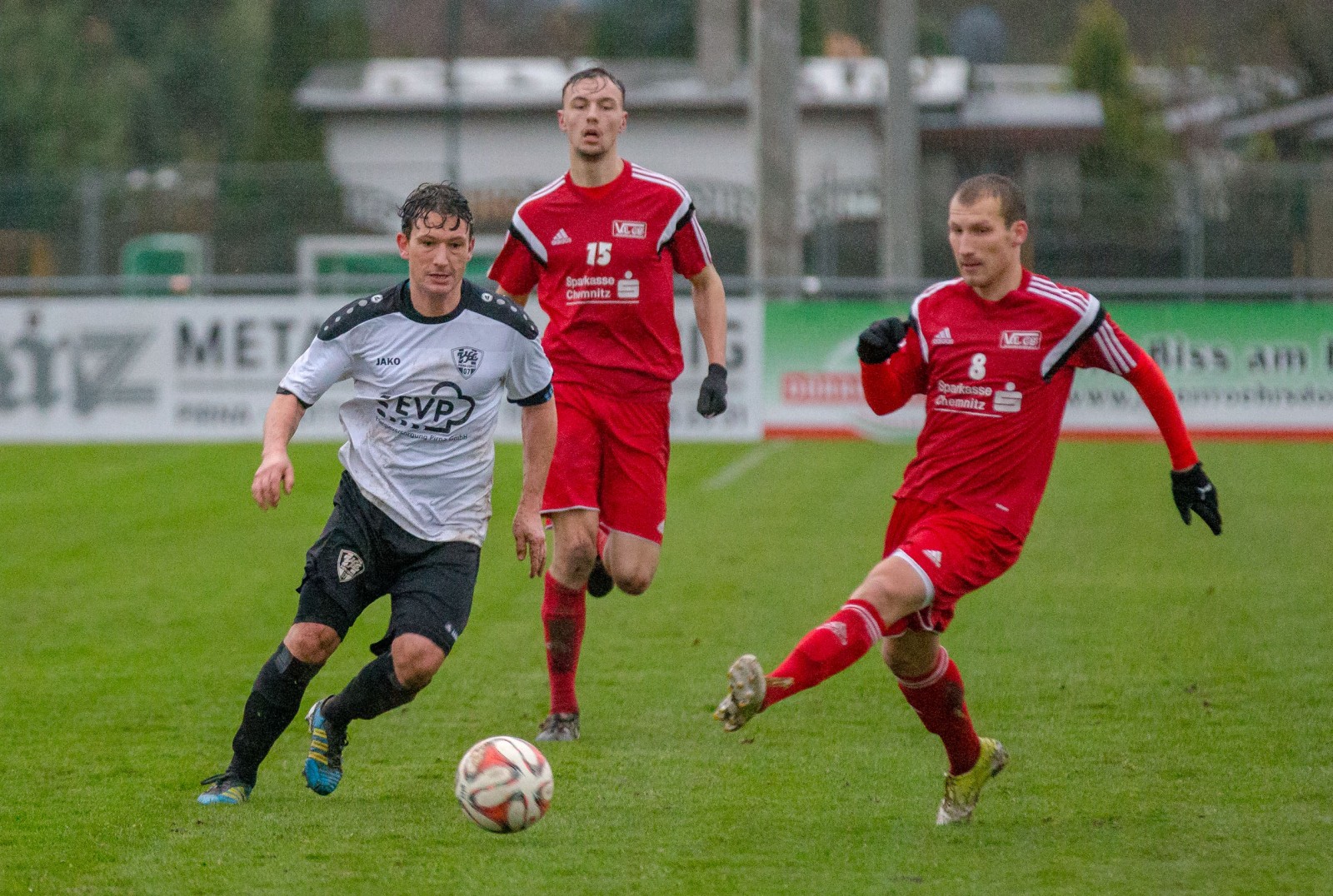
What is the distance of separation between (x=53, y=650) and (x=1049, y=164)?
32910mm

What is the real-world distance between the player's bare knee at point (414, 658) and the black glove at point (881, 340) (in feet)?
4.97

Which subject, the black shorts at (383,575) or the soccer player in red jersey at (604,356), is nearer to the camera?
the black shorts at (383,575)

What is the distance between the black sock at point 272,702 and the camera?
5.44 meters

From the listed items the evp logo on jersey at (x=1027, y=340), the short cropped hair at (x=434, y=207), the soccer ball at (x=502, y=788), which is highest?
the short cropped hair at (x=434, y=207)

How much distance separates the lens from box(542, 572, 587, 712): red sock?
656 cm

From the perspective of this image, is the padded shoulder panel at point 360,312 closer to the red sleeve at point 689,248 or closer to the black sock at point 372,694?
the black sock at point 372,694

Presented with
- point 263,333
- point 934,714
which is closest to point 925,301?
point 934,714

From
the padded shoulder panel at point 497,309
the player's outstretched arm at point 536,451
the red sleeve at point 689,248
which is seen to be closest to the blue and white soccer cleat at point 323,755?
the player's outstretched arm at point 536,451

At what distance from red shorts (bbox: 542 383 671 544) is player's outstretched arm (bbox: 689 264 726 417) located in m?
0.27

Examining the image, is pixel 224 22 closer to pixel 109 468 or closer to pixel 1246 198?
pixel 1246 198

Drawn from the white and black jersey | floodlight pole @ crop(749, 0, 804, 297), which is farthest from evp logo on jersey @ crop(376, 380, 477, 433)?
floodlight pole @ crop(749, 0, 804, 297)

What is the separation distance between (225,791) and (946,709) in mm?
2147

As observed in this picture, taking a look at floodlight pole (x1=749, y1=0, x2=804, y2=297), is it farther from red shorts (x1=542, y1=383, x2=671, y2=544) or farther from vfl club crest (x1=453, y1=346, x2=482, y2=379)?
vfl club crest (x1=453, y1=346, x2=482, y2=379)

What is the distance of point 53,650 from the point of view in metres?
8.23
